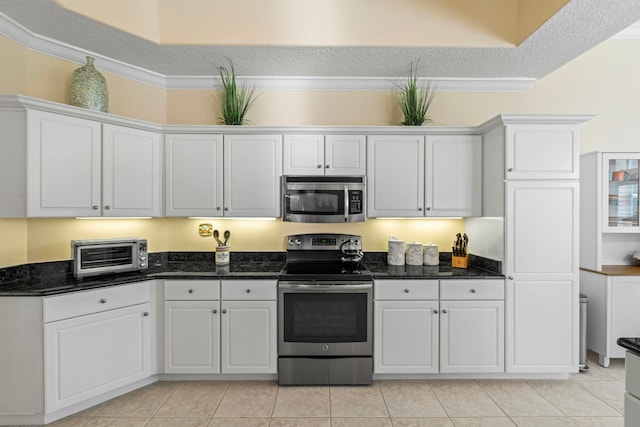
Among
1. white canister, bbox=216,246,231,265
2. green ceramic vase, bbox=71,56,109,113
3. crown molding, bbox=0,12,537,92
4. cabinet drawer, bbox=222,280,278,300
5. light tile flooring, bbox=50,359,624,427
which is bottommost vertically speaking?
light tile flooring, bbox=50,359,624,427

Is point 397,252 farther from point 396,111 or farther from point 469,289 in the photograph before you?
point 396,111

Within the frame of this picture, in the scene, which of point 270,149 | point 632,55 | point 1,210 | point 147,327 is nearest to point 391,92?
point 270,149

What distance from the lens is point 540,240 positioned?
2.89 meters

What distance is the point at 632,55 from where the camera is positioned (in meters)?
3.66

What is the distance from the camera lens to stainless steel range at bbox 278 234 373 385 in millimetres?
2885

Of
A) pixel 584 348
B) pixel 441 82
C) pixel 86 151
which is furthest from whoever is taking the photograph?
pixel 441 82

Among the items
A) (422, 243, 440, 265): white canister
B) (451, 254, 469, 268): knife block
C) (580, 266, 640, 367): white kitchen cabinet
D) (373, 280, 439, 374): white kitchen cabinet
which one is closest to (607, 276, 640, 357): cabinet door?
(580, 266, 640, 367): white kitchen cabinet

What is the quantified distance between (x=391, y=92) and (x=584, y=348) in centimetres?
306

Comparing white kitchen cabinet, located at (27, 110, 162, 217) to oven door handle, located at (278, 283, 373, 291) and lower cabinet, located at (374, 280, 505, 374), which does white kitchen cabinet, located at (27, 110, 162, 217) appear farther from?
lower cabinet, located at (374, 280, 505, 374)

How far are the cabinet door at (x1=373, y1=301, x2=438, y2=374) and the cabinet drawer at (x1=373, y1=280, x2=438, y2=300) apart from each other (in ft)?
0.14

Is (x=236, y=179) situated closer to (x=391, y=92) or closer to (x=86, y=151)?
(x=86, y=151)

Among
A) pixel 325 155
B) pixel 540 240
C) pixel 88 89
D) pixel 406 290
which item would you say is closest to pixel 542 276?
pixel 540 240

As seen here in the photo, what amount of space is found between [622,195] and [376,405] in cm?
315

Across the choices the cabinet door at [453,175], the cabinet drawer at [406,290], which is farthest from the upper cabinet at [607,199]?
the cabinet drawer at [406,290]
